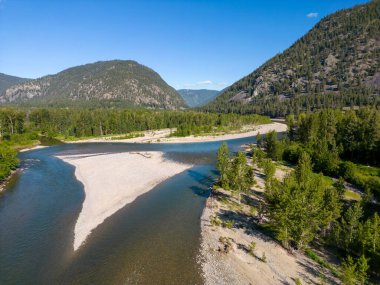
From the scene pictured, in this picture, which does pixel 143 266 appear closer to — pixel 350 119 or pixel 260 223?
pixel 260 223

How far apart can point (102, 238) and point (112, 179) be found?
29.9m

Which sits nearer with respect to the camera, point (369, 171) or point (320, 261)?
point (320, 261)

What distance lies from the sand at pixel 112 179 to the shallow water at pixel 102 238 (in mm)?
1730

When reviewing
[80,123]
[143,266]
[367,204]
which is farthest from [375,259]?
[80,123]

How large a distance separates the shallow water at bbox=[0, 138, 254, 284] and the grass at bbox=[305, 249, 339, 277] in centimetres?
1480

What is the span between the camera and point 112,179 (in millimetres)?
66812

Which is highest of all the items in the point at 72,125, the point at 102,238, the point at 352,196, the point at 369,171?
the point at 72,125

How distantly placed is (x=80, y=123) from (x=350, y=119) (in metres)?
149

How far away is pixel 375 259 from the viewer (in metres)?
28.9

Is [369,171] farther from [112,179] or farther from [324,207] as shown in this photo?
[112,179]

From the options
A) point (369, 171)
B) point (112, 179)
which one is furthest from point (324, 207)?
point (112, 179)

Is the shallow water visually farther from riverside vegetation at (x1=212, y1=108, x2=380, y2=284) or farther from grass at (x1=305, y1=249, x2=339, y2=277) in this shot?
grass at (x1=305, y1=249, x2=339, y2=277)

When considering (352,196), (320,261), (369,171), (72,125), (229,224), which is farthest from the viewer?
(72,125)

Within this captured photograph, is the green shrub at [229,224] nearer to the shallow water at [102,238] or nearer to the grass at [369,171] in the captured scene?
the shallow water at [102,238]
